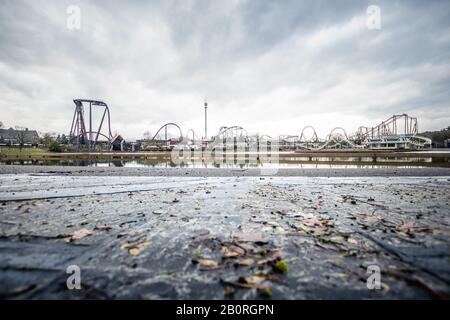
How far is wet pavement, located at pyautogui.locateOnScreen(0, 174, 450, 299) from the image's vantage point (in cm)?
168

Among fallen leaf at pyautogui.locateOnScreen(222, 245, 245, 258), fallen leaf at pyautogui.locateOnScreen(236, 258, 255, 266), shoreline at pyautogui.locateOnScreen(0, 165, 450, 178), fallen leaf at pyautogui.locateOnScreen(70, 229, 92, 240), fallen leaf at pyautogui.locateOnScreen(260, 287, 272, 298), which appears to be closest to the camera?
fallen leaf at pyautogui.locateOnScreen(260, 287, 272, 298)

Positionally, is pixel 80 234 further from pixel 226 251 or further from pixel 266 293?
pixel 266 293

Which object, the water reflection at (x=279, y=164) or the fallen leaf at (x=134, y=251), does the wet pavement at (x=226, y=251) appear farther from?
the water reflection at (x=279, y=164)

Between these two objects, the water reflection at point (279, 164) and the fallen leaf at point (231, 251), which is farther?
the water reflection at point (279, 164)

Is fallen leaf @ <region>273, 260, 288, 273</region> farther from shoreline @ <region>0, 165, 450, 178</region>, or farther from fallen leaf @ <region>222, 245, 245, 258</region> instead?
shoreline @ <region>0, 165, 450, 178</region>

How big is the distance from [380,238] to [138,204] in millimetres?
4394

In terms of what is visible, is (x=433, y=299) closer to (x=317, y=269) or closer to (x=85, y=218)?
(x=317, y=269)

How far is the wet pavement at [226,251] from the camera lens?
66.1 inches

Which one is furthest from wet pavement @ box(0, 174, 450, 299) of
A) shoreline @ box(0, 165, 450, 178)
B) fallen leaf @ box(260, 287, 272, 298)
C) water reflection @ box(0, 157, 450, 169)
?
water reflection @ box(0, 157, 450, 169)

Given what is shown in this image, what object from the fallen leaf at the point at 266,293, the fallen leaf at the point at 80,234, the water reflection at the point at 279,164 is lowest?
the fallen leaf at the point at 266,293

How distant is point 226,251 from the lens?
7.66 feet

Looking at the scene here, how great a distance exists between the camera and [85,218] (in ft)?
11.9

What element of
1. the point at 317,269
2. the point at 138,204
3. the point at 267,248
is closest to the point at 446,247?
the point at 317,269

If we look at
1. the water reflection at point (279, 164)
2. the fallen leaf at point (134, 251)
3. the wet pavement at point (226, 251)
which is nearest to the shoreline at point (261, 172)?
the water reflection at point (279, 164)
